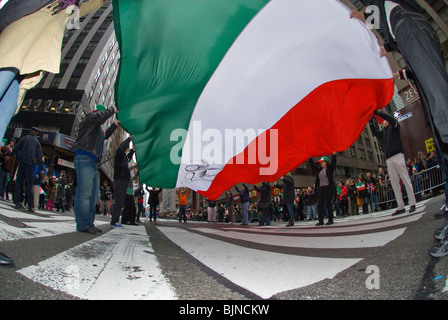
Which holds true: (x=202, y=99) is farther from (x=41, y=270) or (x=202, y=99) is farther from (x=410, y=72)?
(x=41, y=270)

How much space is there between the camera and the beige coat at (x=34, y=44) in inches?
48.5

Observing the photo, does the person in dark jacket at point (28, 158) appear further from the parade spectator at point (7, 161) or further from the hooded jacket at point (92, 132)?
the hooded jacket at point (92, 132)

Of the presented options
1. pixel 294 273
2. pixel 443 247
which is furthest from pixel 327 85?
pixel 294 273

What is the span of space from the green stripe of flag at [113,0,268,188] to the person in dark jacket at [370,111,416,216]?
2382 mm

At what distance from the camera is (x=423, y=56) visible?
1.26 m

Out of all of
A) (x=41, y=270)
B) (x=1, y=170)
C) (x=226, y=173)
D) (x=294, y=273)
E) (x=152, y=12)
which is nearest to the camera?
(x=41, y=270)

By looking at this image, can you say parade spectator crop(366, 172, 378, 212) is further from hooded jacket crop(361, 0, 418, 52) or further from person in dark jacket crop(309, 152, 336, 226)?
hooded jacket crop(361, 0, 418, 52)

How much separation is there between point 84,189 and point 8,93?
1872mm

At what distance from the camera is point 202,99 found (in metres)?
3.48

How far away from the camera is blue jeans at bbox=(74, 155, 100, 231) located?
9.23 feet

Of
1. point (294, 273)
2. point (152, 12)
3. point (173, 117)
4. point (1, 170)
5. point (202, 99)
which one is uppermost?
point (152, 12)

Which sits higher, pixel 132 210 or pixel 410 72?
pixel 410 72

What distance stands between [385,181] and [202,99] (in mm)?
3297

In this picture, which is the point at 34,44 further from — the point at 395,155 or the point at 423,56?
the point at 395,155
